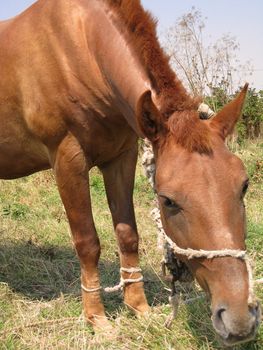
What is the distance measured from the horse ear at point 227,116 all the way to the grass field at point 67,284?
121 centimetres

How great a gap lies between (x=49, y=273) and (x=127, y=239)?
3.55 feet

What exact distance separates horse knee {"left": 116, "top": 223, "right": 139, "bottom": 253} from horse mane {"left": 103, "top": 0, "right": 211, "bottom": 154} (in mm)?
1325

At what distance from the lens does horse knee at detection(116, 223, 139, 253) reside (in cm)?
369

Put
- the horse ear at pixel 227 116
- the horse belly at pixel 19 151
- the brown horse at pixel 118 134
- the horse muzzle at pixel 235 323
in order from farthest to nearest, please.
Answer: the horse belly at pixel 19 151 → the horse ear at pixel 227 116 → the brown horse at pixel 118 134 → the horse muzzle at pixel 235 323

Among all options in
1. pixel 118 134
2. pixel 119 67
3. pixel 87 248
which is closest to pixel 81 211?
pixel 87 248

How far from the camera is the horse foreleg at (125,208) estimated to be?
3.69 metres

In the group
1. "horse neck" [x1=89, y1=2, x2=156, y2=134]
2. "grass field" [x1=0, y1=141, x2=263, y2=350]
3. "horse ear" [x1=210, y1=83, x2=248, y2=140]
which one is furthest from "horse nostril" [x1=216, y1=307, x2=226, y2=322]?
"horse neck" [x1=89, y1=2, x2=156, y2=134]

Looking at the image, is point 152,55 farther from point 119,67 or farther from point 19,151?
point 19,151

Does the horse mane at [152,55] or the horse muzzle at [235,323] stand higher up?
the horse mane at [152,55]

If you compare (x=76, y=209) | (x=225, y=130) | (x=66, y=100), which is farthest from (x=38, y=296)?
(x=225, y=130)

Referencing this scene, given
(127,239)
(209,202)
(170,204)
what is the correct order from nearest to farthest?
(209,202)
(170,204)
(127,239)

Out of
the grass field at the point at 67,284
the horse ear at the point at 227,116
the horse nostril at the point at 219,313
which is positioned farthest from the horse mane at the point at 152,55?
the grass field at the point at 67,284

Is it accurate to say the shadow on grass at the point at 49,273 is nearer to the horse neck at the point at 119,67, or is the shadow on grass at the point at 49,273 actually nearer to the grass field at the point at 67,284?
the grass field at the point at 67,284

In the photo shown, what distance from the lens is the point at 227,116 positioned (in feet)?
8.30
